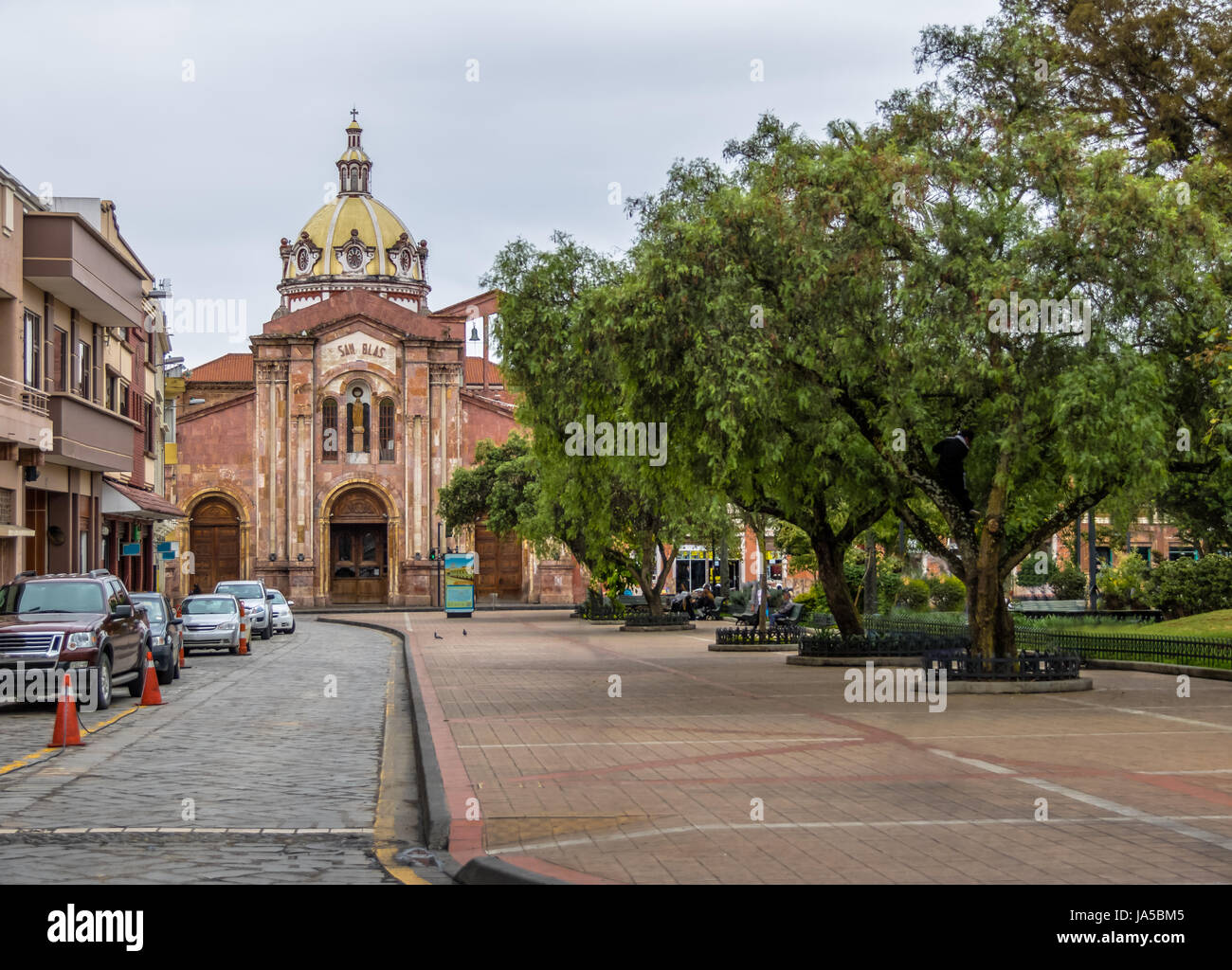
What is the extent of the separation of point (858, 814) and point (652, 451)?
11558 millimetres

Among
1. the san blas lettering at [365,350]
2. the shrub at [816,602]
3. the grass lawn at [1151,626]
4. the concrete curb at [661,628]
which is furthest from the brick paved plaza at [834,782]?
the san blas lettering at [365,350]

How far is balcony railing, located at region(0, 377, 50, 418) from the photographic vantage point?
88.6 ft

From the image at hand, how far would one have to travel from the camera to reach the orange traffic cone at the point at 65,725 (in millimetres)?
14078

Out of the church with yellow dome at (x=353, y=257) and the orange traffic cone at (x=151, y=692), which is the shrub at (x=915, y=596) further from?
the church with yellow dome at (x=353, y=257)

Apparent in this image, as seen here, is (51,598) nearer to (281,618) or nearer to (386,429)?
(281,618)

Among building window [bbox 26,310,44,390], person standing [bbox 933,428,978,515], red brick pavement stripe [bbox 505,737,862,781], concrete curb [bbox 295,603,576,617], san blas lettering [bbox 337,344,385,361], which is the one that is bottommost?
concrete curb [bbox 295,603,576,617]

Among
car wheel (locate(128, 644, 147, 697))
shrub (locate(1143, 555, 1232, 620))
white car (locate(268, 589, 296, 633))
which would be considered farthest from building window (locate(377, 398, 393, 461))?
car wheel (locate(128, 644, 147, 697))

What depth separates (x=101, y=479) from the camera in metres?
36.9

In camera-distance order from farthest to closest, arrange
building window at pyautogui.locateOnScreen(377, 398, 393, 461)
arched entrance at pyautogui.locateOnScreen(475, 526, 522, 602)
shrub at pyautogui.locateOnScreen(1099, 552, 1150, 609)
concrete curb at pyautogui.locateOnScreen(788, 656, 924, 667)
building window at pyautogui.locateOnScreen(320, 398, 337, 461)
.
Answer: arched entrance at pyautogui.locateOnScreen(475, 526, 522, 602) < building window at pyautogui.locateOnScreen(377, 398, 393, 461) < building window at pyautogui.locateOnScreen(320, 398, 337, 461) < shrub at pyautogui.locateOnScreen(1099, 552, 1150, 609) < concrete curb at pyautogui.locateOnScreen(788, 656, 924, 667)

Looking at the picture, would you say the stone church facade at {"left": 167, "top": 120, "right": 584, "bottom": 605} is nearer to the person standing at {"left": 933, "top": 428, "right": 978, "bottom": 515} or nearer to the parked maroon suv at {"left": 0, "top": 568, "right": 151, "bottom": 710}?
the parked maroon suv at {"left": 0, "top": 568, "right": 151, "bottom": 710}

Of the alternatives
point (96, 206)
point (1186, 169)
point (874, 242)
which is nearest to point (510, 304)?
point (874, 242)

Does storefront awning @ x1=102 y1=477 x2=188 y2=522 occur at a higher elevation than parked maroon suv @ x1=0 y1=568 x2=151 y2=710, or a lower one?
higher

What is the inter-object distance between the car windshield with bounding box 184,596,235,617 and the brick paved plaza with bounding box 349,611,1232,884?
14609 mm
